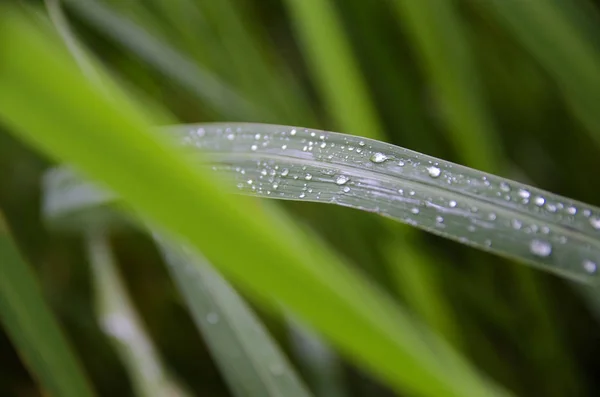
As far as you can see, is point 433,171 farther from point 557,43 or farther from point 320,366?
point 320,366

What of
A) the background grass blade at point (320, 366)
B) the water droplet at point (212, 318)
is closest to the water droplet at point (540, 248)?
the water droplet at point (212, 318)

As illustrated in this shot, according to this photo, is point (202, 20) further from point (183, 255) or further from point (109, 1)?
point (183, 255)

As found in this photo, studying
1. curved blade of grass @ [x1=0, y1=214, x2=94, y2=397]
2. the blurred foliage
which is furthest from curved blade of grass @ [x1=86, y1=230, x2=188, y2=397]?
the blurred foliage

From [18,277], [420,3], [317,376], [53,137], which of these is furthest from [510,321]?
[53,137]

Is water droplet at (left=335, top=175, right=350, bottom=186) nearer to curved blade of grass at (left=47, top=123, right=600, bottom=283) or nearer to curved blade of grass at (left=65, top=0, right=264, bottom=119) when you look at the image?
curved blade of grass at (left=47, top=123, right=600, bottom=283)

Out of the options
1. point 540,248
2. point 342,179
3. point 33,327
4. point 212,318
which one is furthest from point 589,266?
point 33,327
